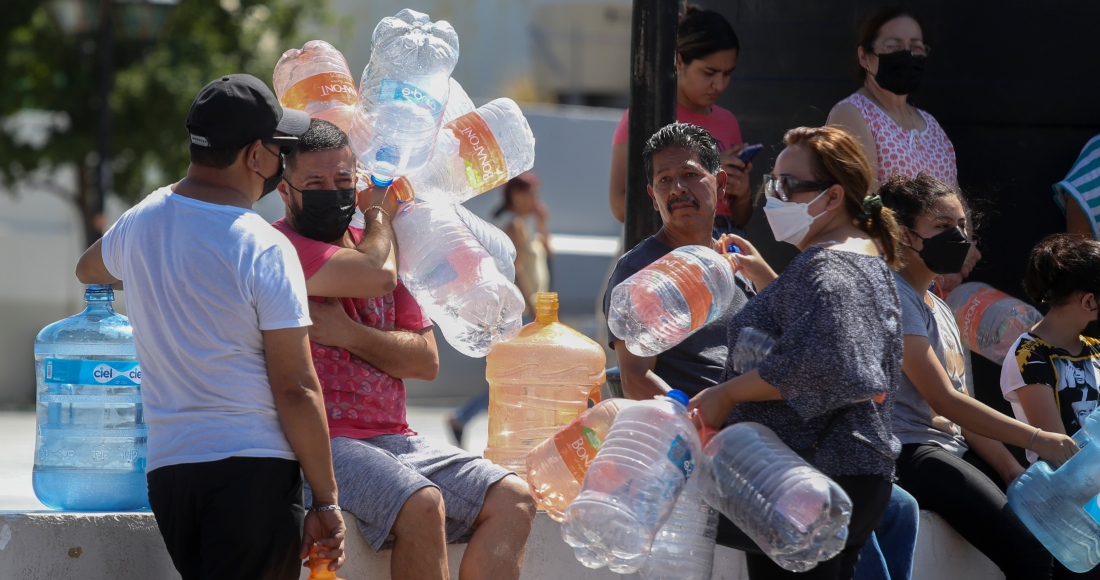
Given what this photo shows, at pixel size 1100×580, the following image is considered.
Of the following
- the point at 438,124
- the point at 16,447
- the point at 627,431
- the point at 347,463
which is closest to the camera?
the point at 627,431

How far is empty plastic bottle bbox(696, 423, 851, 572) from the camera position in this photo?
11.0 feet

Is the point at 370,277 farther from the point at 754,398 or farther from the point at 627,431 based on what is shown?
the point at 754,398

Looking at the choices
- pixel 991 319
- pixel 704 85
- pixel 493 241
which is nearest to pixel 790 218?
pixel 493 241

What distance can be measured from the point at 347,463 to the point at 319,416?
586mm

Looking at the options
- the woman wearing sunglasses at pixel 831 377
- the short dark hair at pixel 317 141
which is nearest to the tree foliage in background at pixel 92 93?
Result: the short dark hair at pixel 317 141

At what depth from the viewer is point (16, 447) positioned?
23.8ft

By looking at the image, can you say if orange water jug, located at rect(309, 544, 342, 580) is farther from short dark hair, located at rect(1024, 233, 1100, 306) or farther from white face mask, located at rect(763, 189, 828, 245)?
short dark hair, located at rect(1024, 233, 1100, 306)

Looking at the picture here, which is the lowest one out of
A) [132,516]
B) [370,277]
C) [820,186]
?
[132,516]

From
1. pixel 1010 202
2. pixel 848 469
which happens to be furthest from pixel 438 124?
pixel 1010 202

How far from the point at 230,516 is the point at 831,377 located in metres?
1.66

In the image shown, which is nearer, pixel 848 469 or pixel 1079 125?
pixel 848 469

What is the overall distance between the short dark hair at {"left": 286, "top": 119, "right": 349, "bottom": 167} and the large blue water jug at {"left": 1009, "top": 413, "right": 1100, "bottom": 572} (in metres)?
2.79

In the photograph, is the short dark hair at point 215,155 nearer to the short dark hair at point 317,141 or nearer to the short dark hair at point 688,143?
the short dark hair at point 317,141

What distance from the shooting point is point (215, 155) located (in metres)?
3.46
